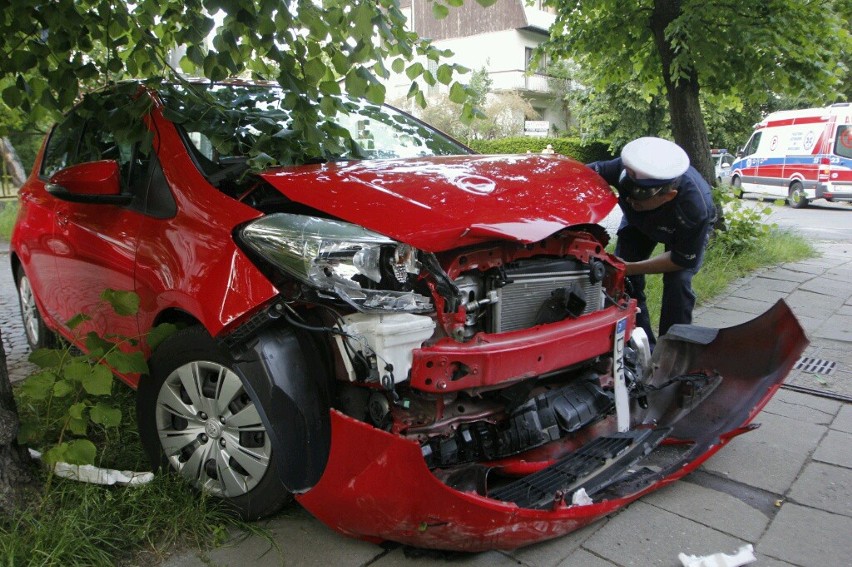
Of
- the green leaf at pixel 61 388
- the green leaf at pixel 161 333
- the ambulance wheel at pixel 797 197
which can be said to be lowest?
the ambulance wheel at pixel 797 197

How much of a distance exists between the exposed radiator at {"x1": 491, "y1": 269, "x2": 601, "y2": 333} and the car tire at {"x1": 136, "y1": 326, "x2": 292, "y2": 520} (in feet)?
3.27

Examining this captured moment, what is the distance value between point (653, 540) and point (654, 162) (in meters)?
1.92

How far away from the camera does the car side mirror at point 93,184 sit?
318 centimetres

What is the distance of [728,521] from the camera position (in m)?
2.91

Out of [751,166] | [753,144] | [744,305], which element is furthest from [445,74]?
[753,144]

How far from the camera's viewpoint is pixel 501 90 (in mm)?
35062

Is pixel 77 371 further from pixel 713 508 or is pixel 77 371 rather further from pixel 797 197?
pixel 797 197

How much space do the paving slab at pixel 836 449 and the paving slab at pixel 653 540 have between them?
106 cm

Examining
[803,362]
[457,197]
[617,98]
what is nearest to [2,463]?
[457,197]

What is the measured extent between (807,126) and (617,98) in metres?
9.25

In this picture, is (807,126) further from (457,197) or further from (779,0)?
(457,197)

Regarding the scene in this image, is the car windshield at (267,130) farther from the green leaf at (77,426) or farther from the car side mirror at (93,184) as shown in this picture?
the green leaf at (77,426)

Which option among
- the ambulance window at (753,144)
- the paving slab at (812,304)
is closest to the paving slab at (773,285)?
the paving slab at (812,304)

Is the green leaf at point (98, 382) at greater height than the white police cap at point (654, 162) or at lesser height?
lesser
